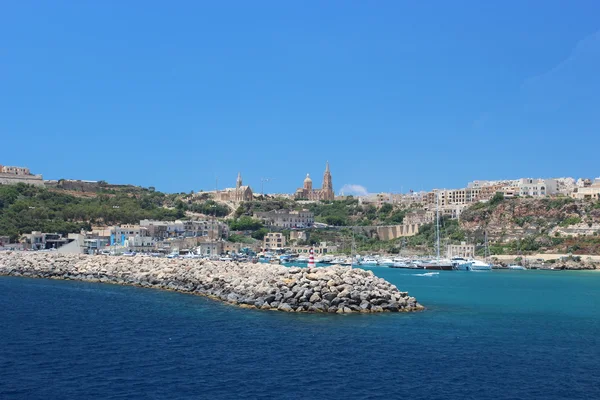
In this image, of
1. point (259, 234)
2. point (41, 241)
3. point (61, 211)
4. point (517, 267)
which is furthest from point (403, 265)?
point (61, 211)

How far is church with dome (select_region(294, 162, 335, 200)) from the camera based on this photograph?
161250mm

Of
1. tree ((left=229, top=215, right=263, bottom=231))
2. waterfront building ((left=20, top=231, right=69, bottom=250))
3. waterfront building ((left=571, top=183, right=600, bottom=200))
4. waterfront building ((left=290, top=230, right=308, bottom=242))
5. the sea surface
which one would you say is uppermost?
waterfront building ((left=571, top=183, right=600, bottom=200))

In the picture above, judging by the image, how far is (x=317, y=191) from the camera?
165 metres

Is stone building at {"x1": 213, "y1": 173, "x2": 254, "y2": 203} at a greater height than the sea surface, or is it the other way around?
stone building at {"x1": 213, "y1": 173, "x2": 254, "y2": 203}

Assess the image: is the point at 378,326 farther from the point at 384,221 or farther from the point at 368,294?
the point at 384,221

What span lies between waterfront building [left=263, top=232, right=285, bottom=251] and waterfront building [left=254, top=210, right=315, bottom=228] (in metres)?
15.2

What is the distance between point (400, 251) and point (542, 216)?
18.7 meters

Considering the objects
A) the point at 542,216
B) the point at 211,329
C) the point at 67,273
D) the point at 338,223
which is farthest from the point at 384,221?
the point at 211,329

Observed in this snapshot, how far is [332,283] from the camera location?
2788 centimetres

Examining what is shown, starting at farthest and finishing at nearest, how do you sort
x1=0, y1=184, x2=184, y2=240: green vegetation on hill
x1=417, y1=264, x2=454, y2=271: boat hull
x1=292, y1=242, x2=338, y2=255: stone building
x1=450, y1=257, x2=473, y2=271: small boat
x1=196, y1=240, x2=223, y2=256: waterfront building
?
x1=292, y1=242, x2=338, y2=255: stone building
x1=196, y1=240, x2=223, y2=256: waterfront building
x1=0, y1=184, x2=184, y2=240: green vegetation on hill
x1=450, y1=257, x2=473, y2=271: small boat
x1=417, y1=264, x2=454, y2=271: boat hull

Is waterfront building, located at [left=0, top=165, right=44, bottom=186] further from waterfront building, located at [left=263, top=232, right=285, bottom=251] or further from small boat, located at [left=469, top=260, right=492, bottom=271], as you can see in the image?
small boat, located at [left=469, top=260, right=492, bottom=271]

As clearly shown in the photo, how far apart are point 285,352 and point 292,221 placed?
9868cm

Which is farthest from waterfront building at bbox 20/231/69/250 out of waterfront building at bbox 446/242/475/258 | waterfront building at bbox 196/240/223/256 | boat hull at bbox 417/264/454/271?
waterfront building at bbox 446/242/475/258

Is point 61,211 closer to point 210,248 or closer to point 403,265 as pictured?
point 210,248
